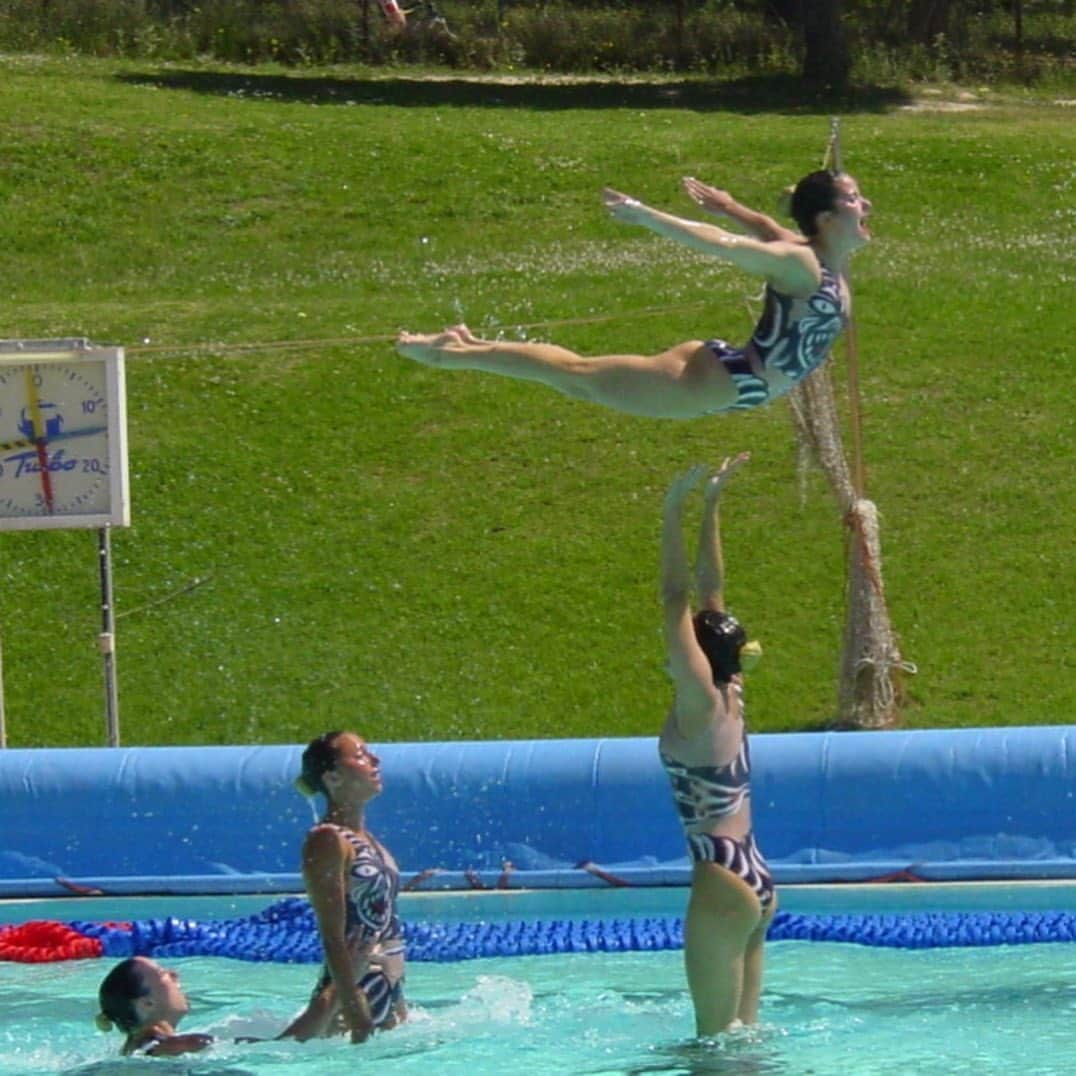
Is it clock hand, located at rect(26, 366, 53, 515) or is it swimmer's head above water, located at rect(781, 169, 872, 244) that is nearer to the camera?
swimmer's head above water, located at rect(781, 169, 872, 244)

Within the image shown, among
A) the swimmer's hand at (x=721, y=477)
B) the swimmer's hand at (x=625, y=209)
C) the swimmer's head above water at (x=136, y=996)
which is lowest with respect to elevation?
the swimmer's head above water at (x=136, y=996)

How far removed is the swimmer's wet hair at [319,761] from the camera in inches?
264

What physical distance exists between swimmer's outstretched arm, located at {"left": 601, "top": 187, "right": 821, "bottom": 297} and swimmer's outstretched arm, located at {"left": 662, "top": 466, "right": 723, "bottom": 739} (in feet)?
2.17

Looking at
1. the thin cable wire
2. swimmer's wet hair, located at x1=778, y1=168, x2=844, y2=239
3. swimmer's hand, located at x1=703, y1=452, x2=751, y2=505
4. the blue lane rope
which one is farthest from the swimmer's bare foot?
the blue lane rope

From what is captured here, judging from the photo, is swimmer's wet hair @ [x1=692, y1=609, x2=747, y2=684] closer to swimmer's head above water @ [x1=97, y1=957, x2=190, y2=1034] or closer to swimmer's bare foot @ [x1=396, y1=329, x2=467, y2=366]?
swimmer's bare foot @ [x1=396, y1=329, x2=467, y2=366]

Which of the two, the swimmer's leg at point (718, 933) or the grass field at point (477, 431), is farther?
the grass field at point (477, 431)

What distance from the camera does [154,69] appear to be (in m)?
28.7

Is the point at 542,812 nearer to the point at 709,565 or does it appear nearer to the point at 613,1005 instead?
the point at 613,1005

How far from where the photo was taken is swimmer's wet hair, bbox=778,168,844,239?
6871mm

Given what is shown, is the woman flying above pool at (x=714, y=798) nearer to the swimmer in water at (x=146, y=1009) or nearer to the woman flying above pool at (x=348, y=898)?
the woman flying above pool at (x=348, y=898)

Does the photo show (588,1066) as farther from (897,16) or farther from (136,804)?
(897,16)

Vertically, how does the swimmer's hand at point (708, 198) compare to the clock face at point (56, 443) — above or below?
above

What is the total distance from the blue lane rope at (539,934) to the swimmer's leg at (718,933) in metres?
2.33

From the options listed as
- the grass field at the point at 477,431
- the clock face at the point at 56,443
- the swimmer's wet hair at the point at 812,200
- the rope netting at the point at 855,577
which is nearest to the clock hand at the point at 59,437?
the clock face at the point at 56,443
